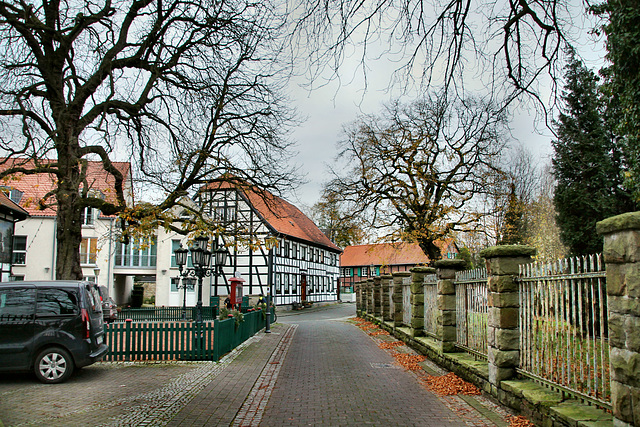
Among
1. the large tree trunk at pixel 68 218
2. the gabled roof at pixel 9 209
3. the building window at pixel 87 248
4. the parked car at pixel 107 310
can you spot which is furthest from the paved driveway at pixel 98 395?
the building window at pixel 87 248

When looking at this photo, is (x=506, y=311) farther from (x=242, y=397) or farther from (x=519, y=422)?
(x=242, y=397)

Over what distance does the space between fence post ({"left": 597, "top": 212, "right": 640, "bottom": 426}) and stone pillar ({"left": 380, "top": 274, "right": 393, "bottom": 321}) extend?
47.0ft

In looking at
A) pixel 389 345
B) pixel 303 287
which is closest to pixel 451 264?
pixel 389 345

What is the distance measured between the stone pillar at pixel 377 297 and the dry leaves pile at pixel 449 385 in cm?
1232

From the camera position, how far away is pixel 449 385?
818 centimetres

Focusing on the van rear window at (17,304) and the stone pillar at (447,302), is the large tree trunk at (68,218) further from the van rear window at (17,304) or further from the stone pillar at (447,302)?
the stone pillar at (447,302)

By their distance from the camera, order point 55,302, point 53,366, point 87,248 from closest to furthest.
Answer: point 53,366 < point 55,302 < point 87,248

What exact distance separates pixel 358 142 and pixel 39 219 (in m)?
23.7

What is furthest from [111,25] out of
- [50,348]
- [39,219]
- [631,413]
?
[39,219]

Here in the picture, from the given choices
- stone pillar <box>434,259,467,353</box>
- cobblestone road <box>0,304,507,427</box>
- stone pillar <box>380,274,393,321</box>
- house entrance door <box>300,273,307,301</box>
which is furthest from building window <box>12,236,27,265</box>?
stone pillar <box>434,259,467,353</box>

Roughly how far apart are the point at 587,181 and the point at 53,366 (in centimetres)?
1740

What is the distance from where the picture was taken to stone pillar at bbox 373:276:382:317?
70.9 feet

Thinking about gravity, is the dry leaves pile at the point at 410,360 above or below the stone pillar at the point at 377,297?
below

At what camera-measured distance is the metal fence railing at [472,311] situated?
8.16 m
